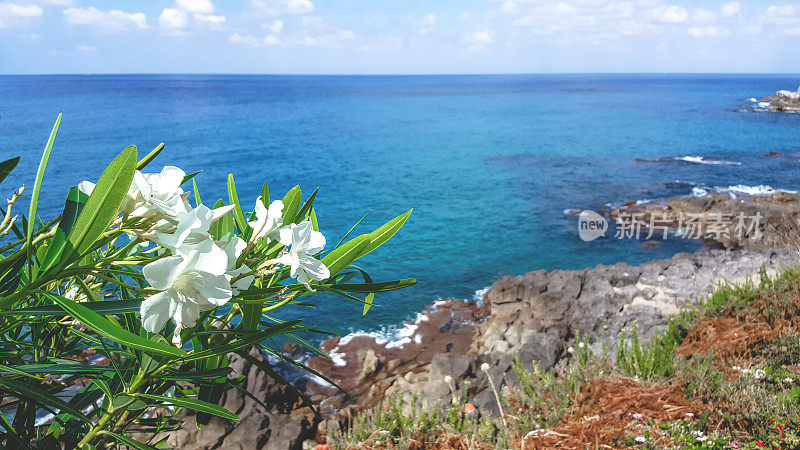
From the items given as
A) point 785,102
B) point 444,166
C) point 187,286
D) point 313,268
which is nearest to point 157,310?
point 187,286

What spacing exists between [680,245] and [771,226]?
2.00 meters

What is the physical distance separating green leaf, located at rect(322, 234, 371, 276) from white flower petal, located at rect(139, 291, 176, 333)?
0.34m

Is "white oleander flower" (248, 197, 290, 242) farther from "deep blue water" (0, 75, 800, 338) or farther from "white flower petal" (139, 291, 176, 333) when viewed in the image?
"deep blue water" (0, 75, 800, 338)

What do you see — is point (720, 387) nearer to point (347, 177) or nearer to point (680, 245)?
point (680, 245)

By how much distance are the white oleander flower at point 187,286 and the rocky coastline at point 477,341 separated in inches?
152

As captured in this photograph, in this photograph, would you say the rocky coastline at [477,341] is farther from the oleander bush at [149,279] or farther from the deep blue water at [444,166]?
the oleander bush at [149,279]

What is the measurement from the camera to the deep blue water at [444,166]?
12.7 metres

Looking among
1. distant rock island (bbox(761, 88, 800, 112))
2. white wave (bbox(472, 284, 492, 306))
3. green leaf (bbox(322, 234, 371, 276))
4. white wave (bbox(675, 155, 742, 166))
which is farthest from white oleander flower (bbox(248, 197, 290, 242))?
distant rock island (bbox(761, 88, 800, 112))

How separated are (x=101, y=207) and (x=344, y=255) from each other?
0.43 m

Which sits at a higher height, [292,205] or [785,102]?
[785,102]

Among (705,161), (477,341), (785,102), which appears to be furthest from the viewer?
(785,102)

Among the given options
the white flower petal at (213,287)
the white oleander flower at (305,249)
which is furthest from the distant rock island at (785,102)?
the white flower petal at (213,287)

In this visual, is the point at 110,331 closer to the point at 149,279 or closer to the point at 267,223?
the point at 149,279

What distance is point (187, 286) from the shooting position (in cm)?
73
